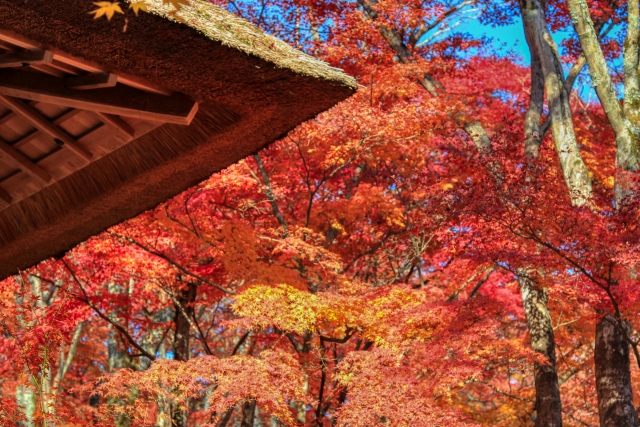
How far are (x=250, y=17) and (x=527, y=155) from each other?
551cm

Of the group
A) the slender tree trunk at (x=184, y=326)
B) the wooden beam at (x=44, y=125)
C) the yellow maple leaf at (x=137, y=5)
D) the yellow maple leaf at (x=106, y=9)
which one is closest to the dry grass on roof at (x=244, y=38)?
the yellow maple leaf at (x=137, y=5)

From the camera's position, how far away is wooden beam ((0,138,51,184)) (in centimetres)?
446

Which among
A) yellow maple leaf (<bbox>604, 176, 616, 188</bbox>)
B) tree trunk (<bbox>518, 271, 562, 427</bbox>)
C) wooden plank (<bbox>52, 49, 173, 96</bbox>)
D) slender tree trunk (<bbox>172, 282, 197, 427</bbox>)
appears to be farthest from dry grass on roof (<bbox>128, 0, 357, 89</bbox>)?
yellow maple leaf (<bbox>604, 176, 616, 188</bbox>)

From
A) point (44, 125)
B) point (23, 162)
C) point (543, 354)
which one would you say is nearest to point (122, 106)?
point (44, 125)

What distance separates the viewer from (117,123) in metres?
4.46

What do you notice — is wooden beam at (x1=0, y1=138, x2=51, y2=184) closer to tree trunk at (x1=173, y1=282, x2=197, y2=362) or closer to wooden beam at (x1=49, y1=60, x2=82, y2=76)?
wooden beam at (x1=49, y1=60, x2=82, y2=76)

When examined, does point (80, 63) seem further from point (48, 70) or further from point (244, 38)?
point (244, 38)

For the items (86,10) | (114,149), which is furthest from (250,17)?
(86,10)

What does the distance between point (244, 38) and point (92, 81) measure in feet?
2.77

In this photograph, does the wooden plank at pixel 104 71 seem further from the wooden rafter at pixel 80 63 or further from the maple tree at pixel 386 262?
the maple tree at pixel 386 262

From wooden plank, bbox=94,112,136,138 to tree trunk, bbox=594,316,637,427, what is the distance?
583cm

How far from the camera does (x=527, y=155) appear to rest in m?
9.73

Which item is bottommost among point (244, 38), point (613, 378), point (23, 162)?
point (613, 378)

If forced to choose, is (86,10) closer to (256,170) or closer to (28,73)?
(28,73)
